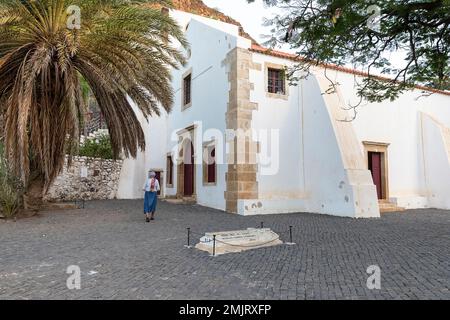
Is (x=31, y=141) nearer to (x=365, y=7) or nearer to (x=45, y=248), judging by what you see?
(x=45, y=248)

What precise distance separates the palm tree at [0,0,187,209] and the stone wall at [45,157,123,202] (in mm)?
7046

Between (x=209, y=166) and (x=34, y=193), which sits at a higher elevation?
(x=209, y=166)

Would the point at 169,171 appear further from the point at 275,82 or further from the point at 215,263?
the point at 215,263

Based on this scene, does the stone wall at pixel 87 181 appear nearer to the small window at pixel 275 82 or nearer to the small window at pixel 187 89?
the small window at pixel 187 89

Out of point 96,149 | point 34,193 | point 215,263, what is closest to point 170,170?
point 96,149

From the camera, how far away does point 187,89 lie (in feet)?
55.1

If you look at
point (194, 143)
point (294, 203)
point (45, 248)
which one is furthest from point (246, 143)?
point (45, 248)

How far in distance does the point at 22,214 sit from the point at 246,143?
7.35 metres

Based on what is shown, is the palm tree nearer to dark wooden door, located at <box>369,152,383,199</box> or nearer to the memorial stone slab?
the memorial stone slab

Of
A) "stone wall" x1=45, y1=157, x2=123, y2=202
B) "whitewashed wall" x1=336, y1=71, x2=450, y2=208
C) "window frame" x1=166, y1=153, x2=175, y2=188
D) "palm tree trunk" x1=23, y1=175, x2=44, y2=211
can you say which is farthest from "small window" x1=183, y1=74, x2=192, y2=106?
"palm tree trunk" x1=23, y1=175, x2=44, y2=211

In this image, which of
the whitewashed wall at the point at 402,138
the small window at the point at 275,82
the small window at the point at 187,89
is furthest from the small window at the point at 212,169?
the whitewashed wall at the point at 402,138

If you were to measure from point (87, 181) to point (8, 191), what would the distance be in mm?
7000

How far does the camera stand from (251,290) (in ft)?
12.5

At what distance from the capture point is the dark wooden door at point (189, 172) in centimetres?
1638
